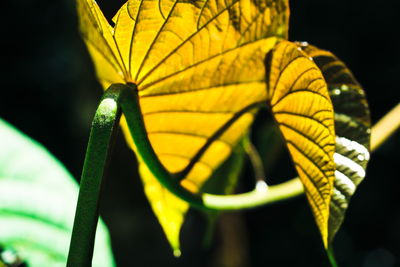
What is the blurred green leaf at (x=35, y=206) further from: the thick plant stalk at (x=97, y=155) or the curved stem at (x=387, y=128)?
the curved stem at (x=387, y=128)

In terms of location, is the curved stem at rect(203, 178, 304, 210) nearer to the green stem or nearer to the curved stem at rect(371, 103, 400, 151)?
the curved stem at rect(371, 103, 400, 151)

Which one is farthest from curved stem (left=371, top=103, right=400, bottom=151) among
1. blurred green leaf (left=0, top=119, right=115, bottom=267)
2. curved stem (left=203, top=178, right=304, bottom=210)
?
blurred green leaf (left=0, top=119, right=115, bottom=267)

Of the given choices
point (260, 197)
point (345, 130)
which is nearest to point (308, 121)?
point (345, 130)

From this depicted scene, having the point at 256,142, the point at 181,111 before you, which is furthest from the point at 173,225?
the point at 256,142

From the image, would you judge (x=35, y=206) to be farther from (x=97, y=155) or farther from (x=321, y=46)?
(x=321, y=46)

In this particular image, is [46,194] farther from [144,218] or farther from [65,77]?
[65,77]

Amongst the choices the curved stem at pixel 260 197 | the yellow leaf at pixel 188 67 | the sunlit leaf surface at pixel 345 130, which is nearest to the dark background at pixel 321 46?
the curved stem at pixel 260 197
